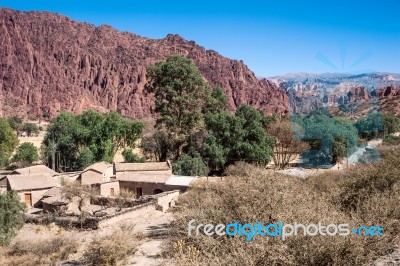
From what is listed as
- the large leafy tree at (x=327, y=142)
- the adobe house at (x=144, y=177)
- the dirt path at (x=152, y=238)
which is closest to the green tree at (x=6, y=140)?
the adobe house at (x=144, y=177)

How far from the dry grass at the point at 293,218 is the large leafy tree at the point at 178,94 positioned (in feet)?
78.5

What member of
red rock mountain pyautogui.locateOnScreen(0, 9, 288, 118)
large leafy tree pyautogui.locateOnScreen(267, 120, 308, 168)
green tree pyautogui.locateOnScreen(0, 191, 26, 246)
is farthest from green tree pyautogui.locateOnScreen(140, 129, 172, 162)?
red rock mountain pyautogui.locateOnScreen(0, 9, 288, 118)

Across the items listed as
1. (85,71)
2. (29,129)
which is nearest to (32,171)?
(29,129)

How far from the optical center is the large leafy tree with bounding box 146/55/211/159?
38.8m

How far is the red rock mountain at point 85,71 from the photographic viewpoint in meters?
141

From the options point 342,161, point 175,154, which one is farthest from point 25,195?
point 342,161

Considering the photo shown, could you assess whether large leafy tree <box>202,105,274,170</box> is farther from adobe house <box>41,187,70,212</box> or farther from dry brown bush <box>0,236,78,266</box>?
dry brown bush <box>0,236,78,266</box>

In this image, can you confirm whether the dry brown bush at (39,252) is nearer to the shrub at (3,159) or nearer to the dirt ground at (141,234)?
the dirt ground at (141,234)

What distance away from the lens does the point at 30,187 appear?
1184 inches

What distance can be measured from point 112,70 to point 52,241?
146m

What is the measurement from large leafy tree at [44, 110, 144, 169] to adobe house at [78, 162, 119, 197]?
8.94 metres

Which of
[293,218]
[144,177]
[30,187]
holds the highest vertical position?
[293,218]

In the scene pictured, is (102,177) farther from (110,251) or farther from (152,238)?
(110,251)

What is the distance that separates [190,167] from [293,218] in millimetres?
24328
